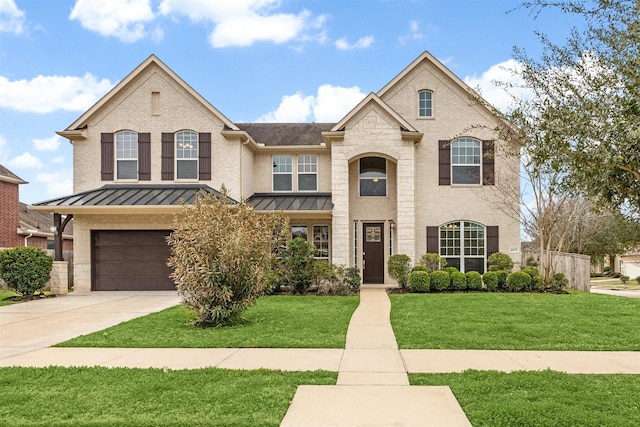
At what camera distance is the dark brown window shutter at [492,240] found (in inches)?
760

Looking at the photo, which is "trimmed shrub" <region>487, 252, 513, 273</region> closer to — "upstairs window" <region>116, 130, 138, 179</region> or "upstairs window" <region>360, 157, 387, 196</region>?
"upstairs window" <region>360, 157, 387, 196</region>

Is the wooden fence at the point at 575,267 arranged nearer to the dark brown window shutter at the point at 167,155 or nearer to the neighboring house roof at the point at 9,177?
the dark brown window shutter at the point at 167,155

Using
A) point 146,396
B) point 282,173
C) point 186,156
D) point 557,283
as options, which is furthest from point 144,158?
point 557,283

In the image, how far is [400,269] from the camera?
17.9 meters

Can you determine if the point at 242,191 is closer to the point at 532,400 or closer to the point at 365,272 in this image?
the point at 365,272

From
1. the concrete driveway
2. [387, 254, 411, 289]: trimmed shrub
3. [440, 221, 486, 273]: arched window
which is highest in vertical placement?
[440, 221, 486, 273]: arched window

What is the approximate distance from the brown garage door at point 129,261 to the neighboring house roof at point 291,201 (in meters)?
3.97

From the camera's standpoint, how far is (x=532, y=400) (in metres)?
5.54

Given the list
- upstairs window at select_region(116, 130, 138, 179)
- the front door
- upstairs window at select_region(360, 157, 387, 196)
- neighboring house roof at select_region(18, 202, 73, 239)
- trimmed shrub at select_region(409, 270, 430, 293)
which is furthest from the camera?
neighboring house roof at select_region(18, 202, 73, 239)

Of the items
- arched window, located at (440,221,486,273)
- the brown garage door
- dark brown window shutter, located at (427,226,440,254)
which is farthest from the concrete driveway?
arched window, located at (440,221,486,273)

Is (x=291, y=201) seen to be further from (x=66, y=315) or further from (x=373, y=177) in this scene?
(x=66, y=315)

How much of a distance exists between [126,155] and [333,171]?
8.26 meters

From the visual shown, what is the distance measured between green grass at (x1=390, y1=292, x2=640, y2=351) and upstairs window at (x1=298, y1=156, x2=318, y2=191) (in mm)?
7086

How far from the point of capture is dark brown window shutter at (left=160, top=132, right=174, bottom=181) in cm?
1925
